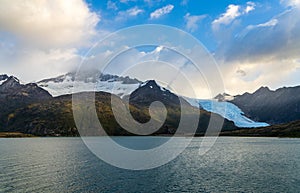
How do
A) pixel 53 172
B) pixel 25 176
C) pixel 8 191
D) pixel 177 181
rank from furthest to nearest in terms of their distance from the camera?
pixel 53 172 < pixel 25 176 < pixel 177 181 < pixel 8 191

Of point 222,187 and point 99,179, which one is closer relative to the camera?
point 222,187

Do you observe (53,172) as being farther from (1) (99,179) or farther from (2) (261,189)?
(2) (261,189)

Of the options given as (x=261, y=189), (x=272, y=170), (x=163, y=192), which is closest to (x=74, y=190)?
(x=163, y=192)

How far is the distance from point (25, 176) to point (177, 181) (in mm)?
31221

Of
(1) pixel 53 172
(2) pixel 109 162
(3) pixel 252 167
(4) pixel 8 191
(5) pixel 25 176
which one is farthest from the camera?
(2) pixel 109 162

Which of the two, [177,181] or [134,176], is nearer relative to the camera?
[177,181]

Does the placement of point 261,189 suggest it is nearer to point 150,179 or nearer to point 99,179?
Result: point 150,179

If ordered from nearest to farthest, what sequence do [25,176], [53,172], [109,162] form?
[25,176]
[53,172]
[109,162]

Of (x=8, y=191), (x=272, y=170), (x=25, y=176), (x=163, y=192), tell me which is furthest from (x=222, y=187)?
(x=25, y=176)

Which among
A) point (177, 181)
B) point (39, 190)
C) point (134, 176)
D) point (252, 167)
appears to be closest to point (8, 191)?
point (39, 190)

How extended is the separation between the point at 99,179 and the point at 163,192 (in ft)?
53.7

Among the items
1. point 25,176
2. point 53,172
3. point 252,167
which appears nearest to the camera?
point 25,176

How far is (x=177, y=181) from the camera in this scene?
57.5m

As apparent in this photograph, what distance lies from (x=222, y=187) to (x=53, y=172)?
3741 cm
